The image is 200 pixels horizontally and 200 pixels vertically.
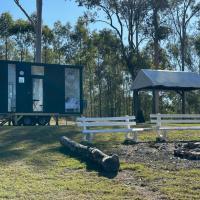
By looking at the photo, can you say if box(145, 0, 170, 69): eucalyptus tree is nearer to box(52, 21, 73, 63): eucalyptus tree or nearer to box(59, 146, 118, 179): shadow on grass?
box(52, 21, 73, 63): eucalyptus tree

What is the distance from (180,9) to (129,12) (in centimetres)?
982

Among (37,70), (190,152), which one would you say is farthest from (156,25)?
(190,152)

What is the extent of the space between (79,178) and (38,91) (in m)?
15.1

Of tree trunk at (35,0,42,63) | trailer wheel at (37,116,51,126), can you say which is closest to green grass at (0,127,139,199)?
trailer wheel at (37,116,51,126)

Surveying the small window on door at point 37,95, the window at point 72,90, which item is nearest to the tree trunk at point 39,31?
the window at point 72,90

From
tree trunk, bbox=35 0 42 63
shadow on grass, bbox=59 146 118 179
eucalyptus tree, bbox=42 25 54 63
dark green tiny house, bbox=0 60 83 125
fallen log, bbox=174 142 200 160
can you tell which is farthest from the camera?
eucalyptus tree, bbox=42 25 54 63

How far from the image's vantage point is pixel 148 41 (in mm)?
44500

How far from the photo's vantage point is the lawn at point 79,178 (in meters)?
8.20

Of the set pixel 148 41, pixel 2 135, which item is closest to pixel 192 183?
pixel 2 135

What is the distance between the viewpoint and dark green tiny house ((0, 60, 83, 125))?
2330 cm

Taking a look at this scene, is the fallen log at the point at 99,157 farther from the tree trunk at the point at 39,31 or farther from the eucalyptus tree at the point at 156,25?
the eucalyptus tree at the point at 156,25

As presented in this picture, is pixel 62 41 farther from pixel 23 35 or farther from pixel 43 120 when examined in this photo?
pixel 43 120

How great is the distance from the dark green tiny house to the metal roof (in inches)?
130

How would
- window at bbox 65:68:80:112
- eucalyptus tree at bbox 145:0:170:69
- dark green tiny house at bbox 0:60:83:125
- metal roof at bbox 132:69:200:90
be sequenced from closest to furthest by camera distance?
dark green tiny house at bbox 0:60:83:125 < metal roof at bbox 132:69:200:90 < window at bbox 65:68:80:112 < eucalyptus tree at bbox 145:0:170:69
